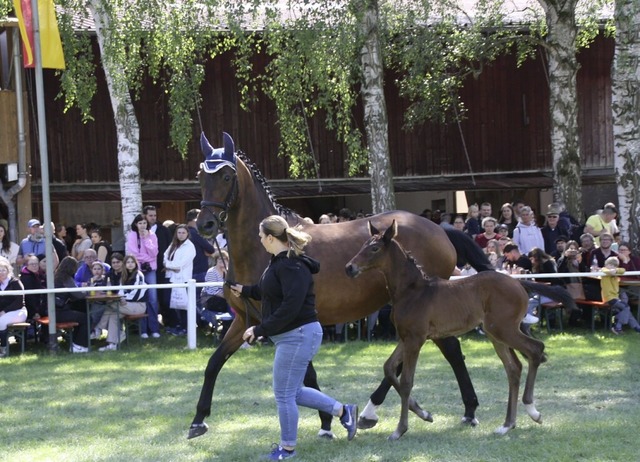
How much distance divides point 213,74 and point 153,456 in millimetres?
17381

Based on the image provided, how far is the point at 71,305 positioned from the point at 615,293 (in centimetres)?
774

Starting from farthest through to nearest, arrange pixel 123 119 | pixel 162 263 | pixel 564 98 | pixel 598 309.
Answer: pixel 564 98 → pixel 123 119 → pixel 162 263 → pixel 598 309

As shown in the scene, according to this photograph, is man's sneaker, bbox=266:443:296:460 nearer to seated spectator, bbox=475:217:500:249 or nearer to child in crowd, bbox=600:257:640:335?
child in crowd, bbox=600:257:640:335

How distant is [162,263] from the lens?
15.5 metres

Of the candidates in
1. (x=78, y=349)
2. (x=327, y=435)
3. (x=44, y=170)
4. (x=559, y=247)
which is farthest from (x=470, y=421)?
(x=44, y=170)

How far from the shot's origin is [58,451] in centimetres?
779

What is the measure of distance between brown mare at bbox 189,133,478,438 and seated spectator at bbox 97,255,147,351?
6024 mm

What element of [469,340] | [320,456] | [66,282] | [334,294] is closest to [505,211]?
[469,340]

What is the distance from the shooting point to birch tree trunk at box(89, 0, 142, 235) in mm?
17422

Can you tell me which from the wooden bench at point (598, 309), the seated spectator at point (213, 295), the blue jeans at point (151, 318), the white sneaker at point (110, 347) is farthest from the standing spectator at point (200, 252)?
the wooden bench at point (598, 309)

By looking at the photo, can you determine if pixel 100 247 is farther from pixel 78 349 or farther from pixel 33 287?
pixel 78 349

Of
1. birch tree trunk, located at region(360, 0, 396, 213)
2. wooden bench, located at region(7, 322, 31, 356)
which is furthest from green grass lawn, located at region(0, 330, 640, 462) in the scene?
birch tree trunk, located at region(360, 0, 396, 213)

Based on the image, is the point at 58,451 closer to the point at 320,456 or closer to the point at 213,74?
the point at 320,456

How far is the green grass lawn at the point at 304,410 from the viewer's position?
7523mm
